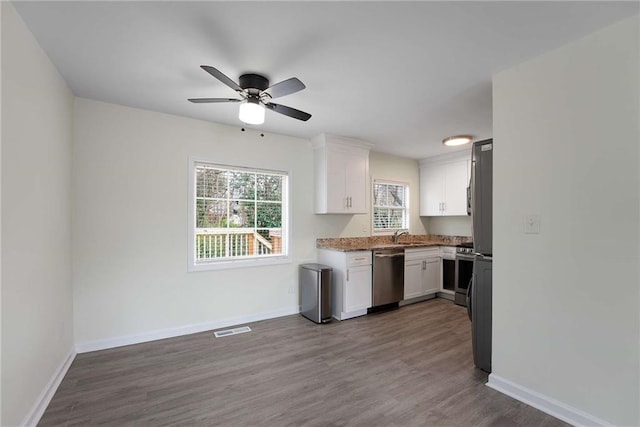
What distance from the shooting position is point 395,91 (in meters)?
2.69

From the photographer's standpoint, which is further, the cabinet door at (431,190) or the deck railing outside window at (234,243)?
the cabinet door at (431,190)

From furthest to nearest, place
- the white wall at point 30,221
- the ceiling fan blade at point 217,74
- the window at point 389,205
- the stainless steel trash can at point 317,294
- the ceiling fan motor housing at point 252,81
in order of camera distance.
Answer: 1. the window at point 389,205
2. the stainless steel trash can at point 317,294
3. the ceiling fan motor housing at point 252,81
4. the ceiling fan blade at point 217,74
5. the white wall at point 30,221

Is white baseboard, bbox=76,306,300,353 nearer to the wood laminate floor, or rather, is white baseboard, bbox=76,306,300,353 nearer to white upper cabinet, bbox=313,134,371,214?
the wood laminate floor

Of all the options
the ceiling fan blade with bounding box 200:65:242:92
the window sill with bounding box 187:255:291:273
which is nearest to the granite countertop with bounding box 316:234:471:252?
the window sill with bounding box 187:255:291:273

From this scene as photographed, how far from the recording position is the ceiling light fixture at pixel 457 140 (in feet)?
13.2

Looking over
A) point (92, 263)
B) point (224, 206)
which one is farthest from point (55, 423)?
point (224, 206)

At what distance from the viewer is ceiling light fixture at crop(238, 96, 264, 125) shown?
93.5 inches

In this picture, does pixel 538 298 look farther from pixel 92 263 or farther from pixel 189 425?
pixel 92 263

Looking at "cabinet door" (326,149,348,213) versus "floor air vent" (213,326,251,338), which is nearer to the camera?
"floor air vent" (213,326,251,338)

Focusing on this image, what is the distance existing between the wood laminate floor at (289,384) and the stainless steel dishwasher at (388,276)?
795mm

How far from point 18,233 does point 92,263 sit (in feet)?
4.32

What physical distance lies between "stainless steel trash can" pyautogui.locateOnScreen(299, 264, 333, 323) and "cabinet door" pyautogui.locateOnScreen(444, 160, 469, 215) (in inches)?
105

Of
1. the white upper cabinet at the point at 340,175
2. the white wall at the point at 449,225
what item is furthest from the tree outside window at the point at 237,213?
the white wall at the point at 449,225

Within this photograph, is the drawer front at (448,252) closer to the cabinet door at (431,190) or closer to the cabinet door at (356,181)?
the cabinet door at (431,190)
